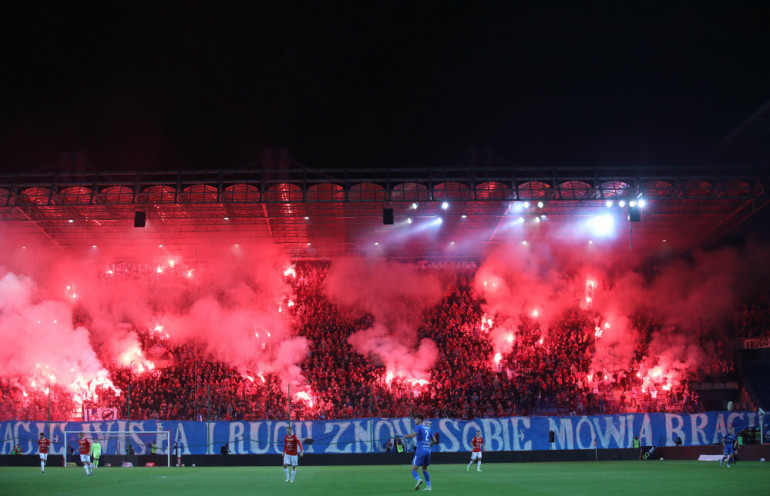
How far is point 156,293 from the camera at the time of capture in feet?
159

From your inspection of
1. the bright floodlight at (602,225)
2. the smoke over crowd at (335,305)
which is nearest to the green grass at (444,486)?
the smoke over crowd at (335,305)

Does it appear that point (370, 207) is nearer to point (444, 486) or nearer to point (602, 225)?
point (602, 225)

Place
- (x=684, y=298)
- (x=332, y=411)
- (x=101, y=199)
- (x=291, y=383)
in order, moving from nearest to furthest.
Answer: (x=101, y=199), (x=332, y=411), (x=291, y=383), (x=684, y=298)

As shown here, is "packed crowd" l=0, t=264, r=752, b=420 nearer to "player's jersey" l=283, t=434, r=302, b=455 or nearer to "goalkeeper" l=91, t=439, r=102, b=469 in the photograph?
"goalkeeper" l=91, t=439, r=102, b=469

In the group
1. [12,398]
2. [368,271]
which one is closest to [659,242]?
[368,271]

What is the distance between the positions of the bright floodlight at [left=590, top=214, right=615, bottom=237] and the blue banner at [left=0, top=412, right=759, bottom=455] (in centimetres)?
1330

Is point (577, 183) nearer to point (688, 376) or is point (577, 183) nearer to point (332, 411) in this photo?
point (688, 376)

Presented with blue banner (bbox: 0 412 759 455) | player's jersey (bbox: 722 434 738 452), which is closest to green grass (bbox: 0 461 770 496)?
player's jersey (bbox: 722 434 738 452)

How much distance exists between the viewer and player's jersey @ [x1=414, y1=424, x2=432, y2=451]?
1711 centimetres

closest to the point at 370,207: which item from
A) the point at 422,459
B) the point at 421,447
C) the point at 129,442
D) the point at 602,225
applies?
the point at 602,225

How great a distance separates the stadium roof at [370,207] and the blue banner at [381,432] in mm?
10491

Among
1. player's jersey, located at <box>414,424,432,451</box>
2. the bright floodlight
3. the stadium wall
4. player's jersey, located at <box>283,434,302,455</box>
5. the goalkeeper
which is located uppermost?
the bright floodlight

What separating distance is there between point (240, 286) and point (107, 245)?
908 cm

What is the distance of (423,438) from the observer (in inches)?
678
